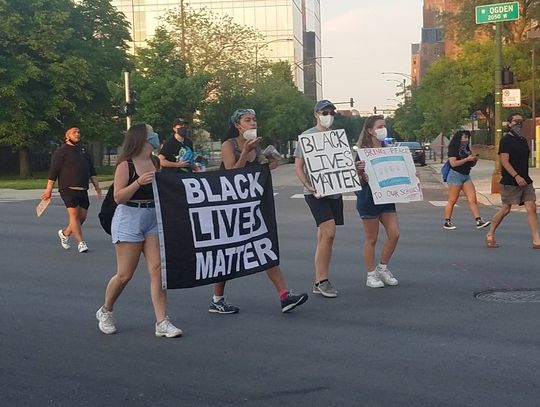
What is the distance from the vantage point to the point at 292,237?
13.0m

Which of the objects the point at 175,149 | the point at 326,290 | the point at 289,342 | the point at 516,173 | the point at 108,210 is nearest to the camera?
the point at 289,342

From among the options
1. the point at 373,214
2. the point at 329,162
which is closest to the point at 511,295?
the point at 373,214

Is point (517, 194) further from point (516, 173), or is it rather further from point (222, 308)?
point (222, 308)

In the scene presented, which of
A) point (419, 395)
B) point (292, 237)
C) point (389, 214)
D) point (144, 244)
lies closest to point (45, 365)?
point (144, 244)

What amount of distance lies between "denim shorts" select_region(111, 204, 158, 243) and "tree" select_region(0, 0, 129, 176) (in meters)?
30.4

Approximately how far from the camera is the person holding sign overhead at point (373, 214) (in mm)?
8211

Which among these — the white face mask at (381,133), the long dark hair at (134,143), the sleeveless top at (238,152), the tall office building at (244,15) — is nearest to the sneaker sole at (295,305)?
the sleeveless top at (238,152)

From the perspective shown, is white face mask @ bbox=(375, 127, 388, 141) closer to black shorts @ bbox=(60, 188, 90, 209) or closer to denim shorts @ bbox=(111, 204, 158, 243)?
denim shorts @ bbox=(111, 204, 158, 243)

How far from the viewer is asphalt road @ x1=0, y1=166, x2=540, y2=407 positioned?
4949 millimetres

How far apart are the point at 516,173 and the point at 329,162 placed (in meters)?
3.87

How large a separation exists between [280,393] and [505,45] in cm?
5127

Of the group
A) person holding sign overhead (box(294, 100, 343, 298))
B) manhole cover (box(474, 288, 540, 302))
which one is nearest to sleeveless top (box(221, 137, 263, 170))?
person holding sign overhead (box(294, 100, 343, 298))

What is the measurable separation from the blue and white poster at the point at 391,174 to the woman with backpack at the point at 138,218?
2683 mm

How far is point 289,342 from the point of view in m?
6.15
